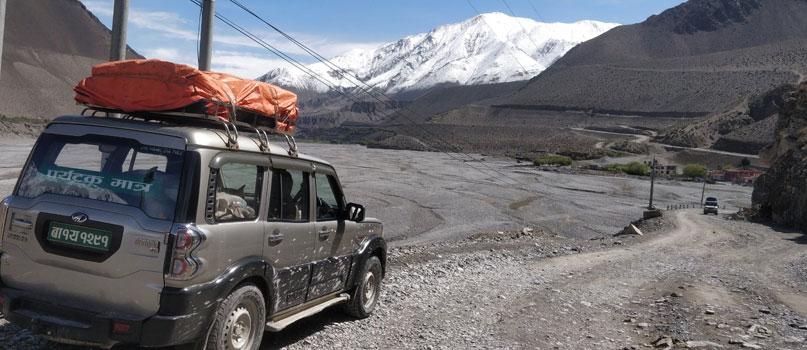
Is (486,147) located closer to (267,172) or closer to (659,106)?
(659,106)

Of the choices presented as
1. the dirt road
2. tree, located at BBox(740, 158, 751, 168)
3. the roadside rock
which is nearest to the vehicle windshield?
the dirt road

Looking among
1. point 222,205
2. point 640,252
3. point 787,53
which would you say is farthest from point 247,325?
point 787,53

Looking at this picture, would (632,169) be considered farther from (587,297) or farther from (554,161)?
(587,297)

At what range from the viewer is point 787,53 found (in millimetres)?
172250

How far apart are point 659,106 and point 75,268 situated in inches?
6810

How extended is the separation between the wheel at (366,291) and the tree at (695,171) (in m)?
107

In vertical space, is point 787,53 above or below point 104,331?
above

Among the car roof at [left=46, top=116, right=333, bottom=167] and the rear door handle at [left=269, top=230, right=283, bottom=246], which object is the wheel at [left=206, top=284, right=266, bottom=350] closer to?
the rear door handle at [left=269, top=230, right=283, bottom=246]

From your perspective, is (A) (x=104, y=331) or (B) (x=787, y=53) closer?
(A) (x=104, y=331)

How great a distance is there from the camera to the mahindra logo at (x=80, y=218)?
5109mm

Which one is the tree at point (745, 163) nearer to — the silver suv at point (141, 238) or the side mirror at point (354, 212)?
the side mirror at point (354, 212)

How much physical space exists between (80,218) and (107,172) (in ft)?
1.37

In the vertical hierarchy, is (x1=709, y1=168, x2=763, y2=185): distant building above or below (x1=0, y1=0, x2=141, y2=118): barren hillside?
below

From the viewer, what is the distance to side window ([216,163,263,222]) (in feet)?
18.3
